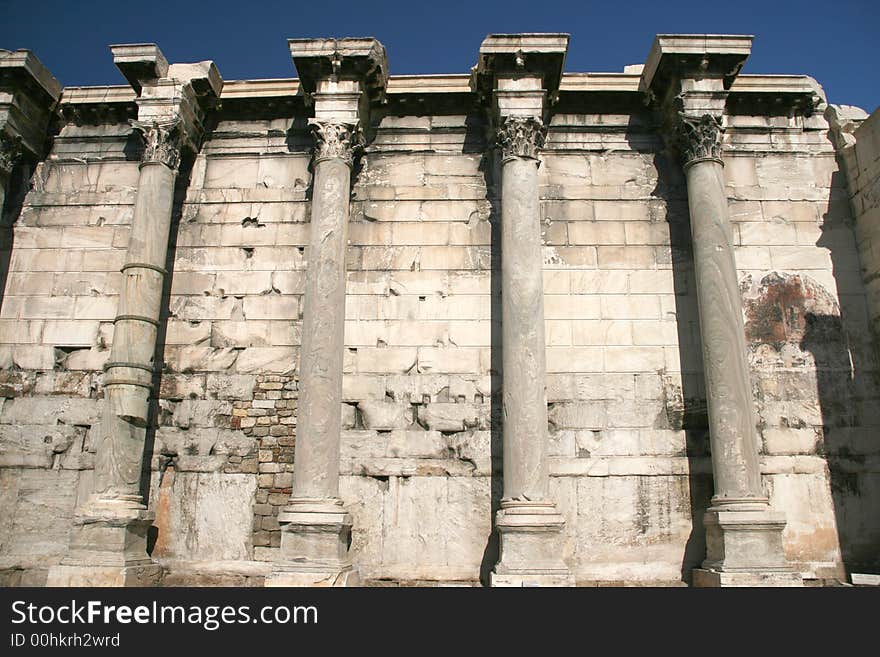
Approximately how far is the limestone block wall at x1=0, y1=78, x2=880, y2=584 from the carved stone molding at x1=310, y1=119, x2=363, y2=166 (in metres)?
0.76

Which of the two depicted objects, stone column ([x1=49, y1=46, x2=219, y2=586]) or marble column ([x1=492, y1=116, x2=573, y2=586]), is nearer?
marble column ([x1=492, y1=116, x2=573, y2=586])

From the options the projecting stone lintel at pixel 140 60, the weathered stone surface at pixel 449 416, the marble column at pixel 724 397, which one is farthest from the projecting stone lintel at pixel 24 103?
the marble column at pixel 724 397

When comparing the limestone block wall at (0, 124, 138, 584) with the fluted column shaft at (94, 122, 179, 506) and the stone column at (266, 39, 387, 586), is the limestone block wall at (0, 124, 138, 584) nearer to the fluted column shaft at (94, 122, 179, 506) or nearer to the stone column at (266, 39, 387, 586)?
the fluted column shaft at (94, 122, 179, 506)

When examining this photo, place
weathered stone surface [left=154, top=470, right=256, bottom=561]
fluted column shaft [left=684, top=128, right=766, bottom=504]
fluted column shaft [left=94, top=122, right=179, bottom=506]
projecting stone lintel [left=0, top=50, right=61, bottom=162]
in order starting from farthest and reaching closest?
projecting stone lintel [left=0, top=50, right=61, bottom=162] < weathered stone surface [left=154, top=470, right=256, bottom=561] < fluted column shaft [left=94, top=122, right=179, bottom=506] < fluted column shaft [left=684, top=128, right=766, bottom=504]

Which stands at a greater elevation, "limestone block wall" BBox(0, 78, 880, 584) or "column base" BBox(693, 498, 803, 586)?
"limestone block wall" BBox(0, 78, 880, 584)

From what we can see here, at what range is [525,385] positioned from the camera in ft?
29.0

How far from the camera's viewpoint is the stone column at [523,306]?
26.7 feet

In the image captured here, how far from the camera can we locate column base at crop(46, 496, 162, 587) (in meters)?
8.09

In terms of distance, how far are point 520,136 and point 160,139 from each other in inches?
198

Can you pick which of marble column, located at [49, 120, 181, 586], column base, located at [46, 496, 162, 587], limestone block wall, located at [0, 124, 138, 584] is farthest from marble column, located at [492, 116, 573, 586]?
limestone block wall, located at [0, 124, 138, 584]

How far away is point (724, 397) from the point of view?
8.73m

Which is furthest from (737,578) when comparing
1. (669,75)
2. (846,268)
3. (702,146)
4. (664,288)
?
(669,75)

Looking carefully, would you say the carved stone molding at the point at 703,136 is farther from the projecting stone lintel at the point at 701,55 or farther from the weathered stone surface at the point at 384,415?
the weathered stone surface at the point at 384,415

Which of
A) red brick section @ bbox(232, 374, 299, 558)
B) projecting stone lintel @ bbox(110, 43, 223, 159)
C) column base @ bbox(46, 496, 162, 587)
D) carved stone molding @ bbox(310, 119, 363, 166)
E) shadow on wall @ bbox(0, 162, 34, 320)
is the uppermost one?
projecting stone lintel @ bbox(110, 43, 223, 159)
